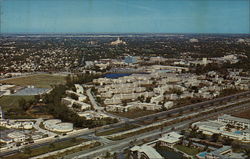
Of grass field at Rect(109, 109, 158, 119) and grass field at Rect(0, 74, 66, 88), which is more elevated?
grass field at Rect(0, 74, 66, 88)

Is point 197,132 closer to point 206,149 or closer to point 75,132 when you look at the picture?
point 206,149

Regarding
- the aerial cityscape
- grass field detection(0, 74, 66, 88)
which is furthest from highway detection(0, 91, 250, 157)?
grass field detection(0, 74, 66, 88)

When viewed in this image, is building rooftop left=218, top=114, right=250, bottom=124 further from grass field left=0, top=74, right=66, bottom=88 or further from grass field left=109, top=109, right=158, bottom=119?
grass field left=0, top=74, right=66, bottom=88

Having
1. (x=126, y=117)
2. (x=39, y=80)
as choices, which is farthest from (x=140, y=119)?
(x=39, y=80)

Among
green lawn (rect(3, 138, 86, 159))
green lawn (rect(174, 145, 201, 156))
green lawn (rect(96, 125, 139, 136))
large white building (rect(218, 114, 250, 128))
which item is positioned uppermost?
large white building (rect(218, 114, 250, 128))

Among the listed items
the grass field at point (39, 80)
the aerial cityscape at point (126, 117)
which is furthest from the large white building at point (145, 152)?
the grass field at point (39, 80)

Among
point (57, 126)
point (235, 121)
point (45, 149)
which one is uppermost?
point (235, 121)

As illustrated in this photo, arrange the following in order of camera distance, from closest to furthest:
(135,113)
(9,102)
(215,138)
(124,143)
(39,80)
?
1. (124,143)
2. (215,138)
3. (135,113)
4. (9,102)
5. (39,80)

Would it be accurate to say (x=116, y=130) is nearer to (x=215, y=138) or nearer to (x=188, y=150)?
(x=188, y=150)

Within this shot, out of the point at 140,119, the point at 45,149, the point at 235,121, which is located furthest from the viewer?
the point at 140,119

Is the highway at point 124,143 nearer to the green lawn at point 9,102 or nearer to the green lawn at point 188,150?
the green lawn at point 188,150
